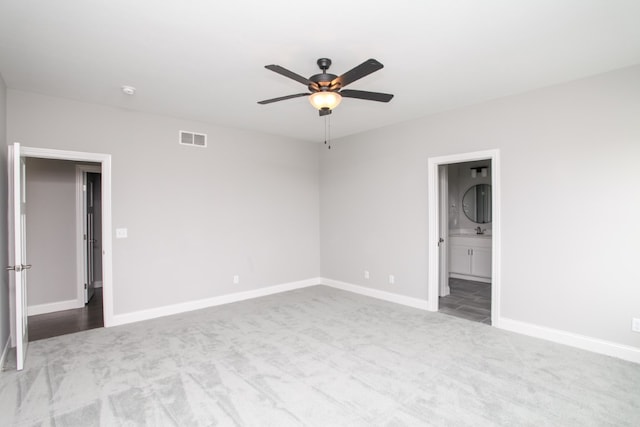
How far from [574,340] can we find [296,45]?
12.9 feet

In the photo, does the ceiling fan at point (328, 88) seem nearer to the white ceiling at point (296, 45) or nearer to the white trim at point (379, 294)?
the white ceiling at point (296, 45)

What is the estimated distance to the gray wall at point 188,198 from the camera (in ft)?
12.8

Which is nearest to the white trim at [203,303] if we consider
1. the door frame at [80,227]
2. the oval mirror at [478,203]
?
the door frame at [80,227]

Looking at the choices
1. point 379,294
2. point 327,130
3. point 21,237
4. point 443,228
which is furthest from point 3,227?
point 443,228

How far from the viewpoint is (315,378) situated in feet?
8.96

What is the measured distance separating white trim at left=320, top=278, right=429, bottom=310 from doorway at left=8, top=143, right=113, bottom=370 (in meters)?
3.50

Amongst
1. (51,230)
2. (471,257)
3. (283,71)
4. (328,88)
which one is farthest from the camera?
(471,257)

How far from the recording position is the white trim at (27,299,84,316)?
14.8 feet

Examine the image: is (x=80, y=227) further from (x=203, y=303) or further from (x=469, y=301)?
(x=469, y=301)

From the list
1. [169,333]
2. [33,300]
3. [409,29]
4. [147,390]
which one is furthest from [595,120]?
[33,300]

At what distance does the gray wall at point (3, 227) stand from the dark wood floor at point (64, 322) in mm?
536

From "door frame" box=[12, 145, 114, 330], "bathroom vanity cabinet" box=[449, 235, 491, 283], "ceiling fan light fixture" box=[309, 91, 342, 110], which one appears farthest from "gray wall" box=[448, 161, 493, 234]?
"door frame" box=[12, 145, 114, 330]

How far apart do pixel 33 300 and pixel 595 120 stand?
7.19 m

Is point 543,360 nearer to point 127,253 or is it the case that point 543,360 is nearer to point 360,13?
point 360,13
